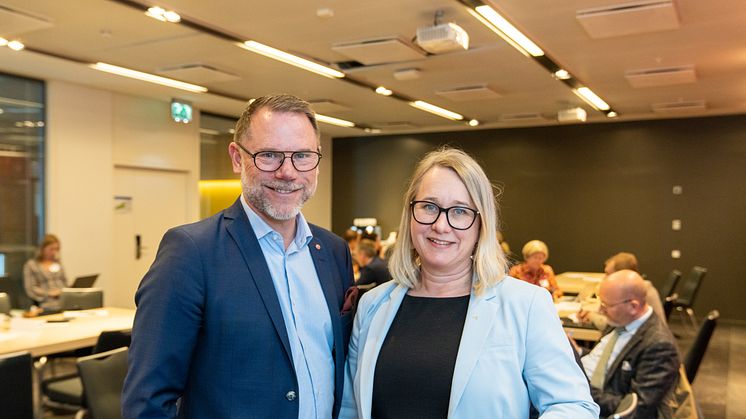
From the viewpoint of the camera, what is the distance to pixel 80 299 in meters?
5.70

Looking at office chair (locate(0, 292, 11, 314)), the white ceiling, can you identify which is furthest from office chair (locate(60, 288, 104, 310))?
the white ceiling

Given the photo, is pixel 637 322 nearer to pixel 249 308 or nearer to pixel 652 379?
pixel 652 379

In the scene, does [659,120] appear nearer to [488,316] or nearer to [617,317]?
[617,317]

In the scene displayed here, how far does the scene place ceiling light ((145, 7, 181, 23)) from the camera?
195 inches

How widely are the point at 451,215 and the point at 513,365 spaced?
0.44 m

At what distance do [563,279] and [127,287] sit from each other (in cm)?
649

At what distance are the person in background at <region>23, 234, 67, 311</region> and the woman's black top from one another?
6041mm

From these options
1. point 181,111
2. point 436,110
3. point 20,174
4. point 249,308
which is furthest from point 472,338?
point 436,110

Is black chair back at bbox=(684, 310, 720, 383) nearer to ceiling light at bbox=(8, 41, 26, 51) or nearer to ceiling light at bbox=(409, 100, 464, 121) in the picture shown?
ceiling light at bbox=(409, 100, 464, 121)

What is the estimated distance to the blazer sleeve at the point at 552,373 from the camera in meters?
1.51

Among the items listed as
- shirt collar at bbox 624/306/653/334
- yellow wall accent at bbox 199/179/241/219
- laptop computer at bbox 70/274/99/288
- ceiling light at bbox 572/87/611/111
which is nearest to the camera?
shirt collar at bbox 624/306/653/334

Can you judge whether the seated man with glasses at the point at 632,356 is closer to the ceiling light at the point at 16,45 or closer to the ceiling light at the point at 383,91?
the ceiling light at the point at 383,91

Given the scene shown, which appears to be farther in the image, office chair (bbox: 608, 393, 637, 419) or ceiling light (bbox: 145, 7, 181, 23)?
ceiling light (bbox: 145, 7, 181, 23)

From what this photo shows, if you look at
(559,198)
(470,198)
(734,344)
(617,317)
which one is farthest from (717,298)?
(470,198)
